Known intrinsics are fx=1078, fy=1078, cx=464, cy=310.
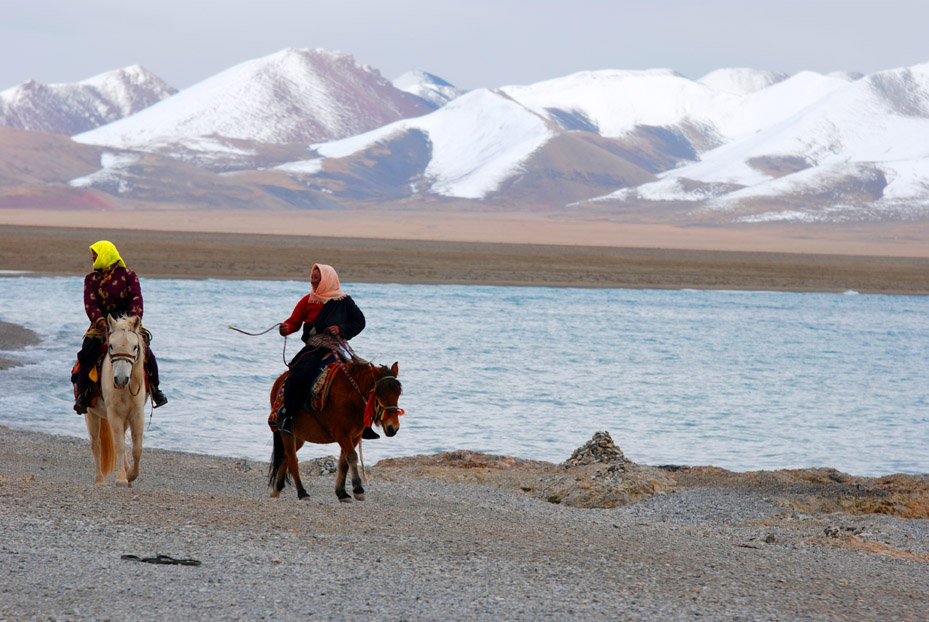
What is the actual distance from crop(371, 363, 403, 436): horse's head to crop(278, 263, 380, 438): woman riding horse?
19.7 inches

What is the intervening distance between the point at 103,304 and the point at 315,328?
1.70 meters

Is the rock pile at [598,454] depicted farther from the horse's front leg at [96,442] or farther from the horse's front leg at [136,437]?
the horse's front leg at [96,442]

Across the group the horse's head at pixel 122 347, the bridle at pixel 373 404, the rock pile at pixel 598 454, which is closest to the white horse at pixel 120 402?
the horse's head at pixel 122 347

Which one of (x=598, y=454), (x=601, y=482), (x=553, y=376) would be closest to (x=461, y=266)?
(x=553, y=376)

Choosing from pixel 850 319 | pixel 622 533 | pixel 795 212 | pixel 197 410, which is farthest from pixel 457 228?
pixel 622 533

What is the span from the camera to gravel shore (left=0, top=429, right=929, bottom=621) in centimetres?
517

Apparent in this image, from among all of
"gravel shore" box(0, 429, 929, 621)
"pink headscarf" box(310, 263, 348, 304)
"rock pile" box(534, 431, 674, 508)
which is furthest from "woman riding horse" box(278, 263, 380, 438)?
"rock pile" box(534, 431, 674, 508)

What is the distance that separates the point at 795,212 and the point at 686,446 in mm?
143690

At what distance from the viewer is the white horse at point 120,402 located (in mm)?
7828

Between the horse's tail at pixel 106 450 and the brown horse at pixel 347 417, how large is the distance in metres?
1.35

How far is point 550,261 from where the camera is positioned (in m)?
56.3

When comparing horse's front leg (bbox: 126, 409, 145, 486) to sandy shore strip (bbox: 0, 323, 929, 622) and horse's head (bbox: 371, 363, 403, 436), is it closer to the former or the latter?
sandy shore strip (bbox: 0, 323, 929, 622)

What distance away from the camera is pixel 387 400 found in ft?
24.7

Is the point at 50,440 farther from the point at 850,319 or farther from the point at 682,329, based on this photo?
the point at 850,319
